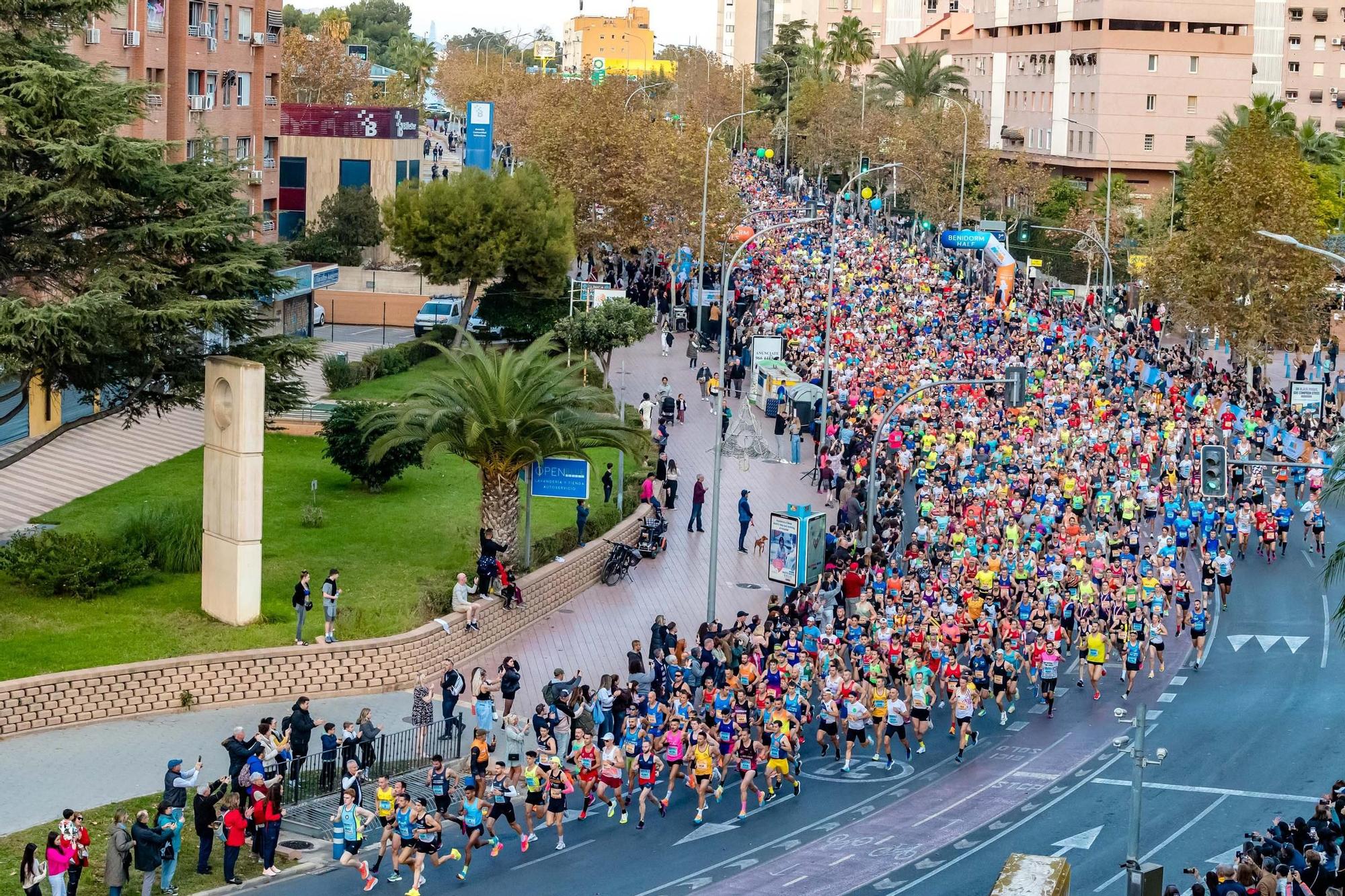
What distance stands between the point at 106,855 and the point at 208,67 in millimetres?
41481

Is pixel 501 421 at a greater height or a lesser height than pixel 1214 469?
greater

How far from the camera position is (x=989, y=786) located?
24.8m

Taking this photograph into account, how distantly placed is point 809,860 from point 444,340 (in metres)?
39.2

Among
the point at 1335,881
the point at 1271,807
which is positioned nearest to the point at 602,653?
the point at 1271,807

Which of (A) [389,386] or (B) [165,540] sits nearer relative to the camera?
(B) [165,540]

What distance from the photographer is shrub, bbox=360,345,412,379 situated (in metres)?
52.5

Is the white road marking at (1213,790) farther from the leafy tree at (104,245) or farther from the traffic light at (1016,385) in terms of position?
the leafy tree at (104,245)

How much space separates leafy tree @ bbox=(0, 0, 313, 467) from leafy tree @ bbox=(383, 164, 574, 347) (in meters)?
27.2

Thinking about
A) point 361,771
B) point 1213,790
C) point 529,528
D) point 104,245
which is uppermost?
point 104,245

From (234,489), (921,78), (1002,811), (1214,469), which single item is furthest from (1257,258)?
(921,78)

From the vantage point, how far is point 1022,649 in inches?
1157

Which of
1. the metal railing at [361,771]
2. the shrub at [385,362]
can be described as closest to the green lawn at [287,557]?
the metal railing at [361,771]

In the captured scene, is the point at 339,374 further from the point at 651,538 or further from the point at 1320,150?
the point at 1320,150

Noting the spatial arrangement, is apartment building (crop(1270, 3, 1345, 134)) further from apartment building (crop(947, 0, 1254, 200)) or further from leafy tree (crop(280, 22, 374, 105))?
leafy tree (crop(280, 22, 374, 105))
